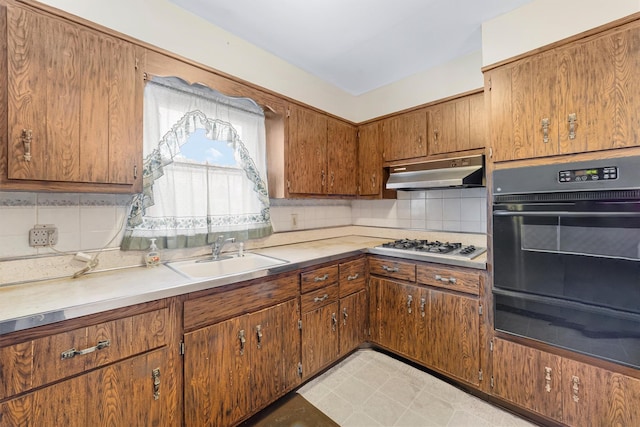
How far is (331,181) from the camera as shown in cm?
264

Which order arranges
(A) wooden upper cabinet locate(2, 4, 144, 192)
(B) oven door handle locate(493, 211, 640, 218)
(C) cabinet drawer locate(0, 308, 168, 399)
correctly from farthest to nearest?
(B) oven door handle locate(493, 211, 640, 218), (A) wooden upper cabinet locate(2, 4, 144, 192), (C) cabinet drawer locate(0, 308, 168, 399)

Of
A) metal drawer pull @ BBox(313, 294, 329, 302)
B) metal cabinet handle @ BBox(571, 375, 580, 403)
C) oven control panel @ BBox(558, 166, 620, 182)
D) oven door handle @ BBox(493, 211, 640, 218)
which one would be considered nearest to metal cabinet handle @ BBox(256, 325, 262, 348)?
metal drawer pull @ BBox(313, 294, 329, 302)

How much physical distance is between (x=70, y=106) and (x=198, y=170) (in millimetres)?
793

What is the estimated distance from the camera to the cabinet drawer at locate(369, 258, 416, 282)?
2.09 metres

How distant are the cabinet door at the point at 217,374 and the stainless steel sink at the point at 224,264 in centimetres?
38

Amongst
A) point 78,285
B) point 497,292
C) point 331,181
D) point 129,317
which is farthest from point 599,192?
point 78,285

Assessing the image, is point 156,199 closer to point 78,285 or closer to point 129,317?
point 78,285

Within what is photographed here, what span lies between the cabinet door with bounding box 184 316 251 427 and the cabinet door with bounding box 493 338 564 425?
5.23 feet

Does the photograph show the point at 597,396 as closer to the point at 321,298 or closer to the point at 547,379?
the point at 547,379

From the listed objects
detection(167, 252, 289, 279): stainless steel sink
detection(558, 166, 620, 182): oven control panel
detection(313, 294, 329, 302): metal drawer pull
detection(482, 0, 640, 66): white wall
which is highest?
detection(482, 0, 640, 66): white wall

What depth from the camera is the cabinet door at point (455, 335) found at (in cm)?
181

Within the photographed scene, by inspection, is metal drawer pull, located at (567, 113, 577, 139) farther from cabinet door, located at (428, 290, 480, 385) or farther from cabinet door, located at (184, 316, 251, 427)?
cabinet door, located at (184, 316, 251, 427)

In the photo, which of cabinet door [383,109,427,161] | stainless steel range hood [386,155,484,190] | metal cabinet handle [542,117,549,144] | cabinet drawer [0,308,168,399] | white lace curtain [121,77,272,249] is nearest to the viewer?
cabinet drawer [0,308,168,399]

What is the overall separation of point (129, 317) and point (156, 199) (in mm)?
869
